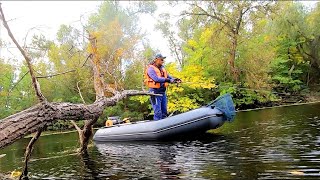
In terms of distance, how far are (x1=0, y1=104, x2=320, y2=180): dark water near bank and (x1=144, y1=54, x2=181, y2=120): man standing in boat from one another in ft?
2.95

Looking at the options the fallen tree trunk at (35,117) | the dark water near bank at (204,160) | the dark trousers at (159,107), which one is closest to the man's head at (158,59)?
the dark trousers at (159,107)

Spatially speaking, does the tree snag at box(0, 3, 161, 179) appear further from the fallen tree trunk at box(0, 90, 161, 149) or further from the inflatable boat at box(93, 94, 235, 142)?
the inflatable boat at box(93, 94, 235, 142)

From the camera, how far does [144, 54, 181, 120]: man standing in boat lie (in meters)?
8.59

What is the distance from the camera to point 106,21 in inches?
1089

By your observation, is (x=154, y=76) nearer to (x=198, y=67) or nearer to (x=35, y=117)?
(x=35, y=117)

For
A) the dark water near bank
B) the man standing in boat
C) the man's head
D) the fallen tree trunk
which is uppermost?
the man's head

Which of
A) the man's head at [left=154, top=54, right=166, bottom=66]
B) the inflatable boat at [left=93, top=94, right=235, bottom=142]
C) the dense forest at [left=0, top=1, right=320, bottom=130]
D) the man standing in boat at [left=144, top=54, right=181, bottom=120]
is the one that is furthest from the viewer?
the dense forest at [left=0, top=1, right=320, bottom=130]

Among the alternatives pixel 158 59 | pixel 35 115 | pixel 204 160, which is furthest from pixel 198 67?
pixel 35 115

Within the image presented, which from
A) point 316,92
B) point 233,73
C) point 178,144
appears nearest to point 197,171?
point 178,144

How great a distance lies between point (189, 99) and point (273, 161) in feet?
52.4

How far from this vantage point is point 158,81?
8.53 m

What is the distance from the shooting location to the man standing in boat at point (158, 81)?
8.59 m

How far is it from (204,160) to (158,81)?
10.7ft

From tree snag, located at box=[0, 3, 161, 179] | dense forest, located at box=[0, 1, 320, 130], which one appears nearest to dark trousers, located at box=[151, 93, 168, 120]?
tree snag, located at box=[0, 3, 161, 179]
